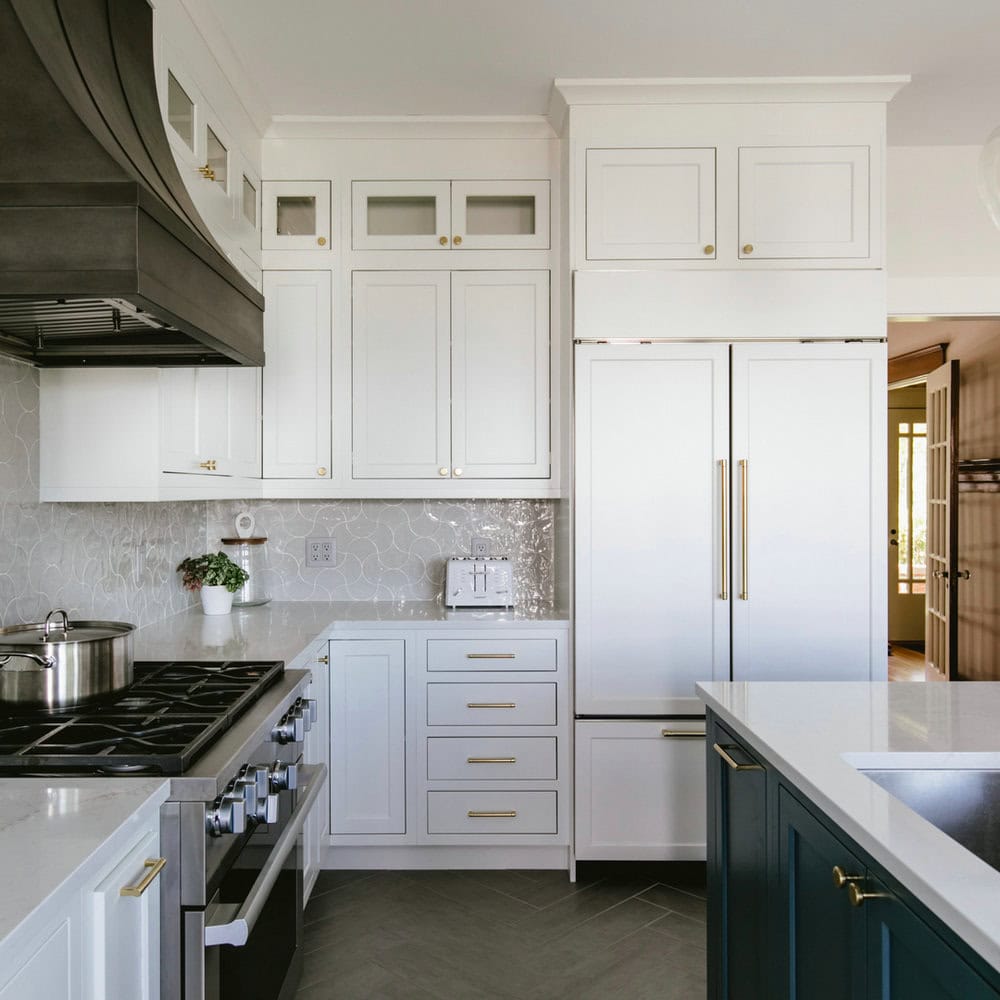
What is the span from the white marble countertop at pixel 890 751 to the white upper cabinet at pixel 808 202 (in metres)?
1.64

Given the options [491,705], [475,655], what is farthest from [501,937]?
[475,655]

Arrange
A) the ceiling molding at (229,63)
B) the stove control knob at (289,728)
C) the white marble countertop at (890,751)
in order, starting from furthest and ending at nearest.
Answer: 1. the ceiling molding at (229,63)
2. the stove control knob at (289,728)
3. the white marble countertop at (890,751)

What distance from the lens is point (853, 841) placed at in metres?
1.19

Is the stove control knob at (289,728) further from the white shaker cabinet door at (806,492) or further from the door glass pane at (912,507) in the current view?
the door glass pane at (912,507)

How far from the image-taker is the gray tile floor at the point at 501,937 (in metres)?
2.35

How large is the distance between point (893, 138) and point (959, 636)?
145 inches

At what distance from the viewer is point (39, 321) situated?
5.87ft

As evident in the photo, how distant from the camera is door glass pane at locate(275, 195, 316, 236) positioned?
3.27 m

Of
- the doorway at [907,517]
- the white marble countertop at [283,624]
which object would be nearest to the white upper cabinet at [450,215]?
the white marble countertop at [283,624]

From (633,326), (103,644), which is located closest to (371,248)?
(633,326)

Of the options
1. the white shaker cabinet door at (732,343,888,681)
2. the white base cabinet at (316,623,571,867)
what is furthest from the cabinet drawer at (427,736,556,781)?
the white shaker cabinet door at (732,343,888,681)

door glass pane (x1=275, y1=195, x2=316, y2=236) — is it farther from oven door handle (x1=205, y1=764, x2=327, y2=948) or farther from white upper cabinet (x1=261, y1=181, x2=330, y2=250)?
oven door handle (x1=205, y1=764, x2=327, y2=948)

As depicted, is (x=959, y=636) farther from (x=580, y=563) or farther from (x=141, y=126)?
(x=141, y=126)

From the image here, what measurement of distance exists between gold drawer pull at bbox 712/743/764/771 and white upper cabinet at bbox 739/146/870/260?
5.96ft
